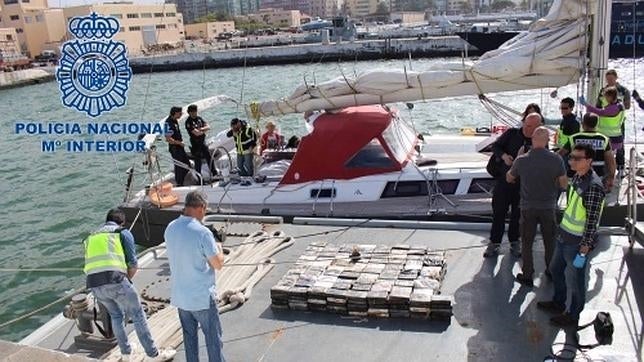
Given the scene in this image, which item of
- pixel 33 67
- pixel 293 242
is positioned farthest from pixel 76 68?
pixel 33 67

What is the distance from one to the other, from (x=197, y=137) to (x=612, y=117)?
7.25 metres

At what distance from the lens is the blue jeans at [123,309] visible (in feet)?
17.0

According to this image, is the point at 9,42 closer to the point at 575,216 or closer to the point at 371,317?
the point at 371,317

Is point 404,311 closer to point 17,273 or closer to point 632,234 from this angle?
point 632,234

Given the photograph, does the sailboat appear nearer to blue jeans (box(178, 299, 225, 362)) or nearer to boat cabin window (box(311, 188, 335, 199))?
boat cabin window (box(311, 188, 335, 199))

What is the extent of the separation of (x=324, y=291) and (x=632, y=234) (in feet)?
12.2

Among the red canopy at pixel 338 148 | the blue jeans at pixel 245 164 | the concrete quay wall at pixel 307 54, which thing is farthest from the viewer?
the concrete quay wall at pixel 307 54

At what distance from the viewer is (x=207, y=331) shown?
474 cm

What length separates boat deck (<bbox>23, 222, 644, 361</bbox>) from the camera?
5348mm

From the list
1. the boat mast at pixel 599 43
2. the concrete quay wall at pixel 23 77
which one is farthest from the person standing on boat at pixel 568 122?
the concrete quay wall at pixel 23 77

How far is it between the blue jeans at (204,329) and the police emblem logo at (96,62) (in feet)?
32.7

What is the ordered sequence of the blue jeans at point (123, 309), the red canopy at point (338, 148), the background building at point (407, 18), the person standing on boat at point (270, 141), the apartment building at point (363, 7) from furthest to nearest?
the apartment building at point (363, 7) → the background building at point (407, 18) → the person standing on boat at point (270, 141) → the red canopy at point (338, 148) → the blue jeans at point (123, 309)

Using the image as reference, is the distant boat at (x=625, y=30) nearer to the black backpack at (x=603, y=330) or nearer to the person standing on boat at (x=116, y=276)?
the black backpack at (x=603, y=330)

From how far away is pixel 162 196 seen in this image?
10875 millimetres
